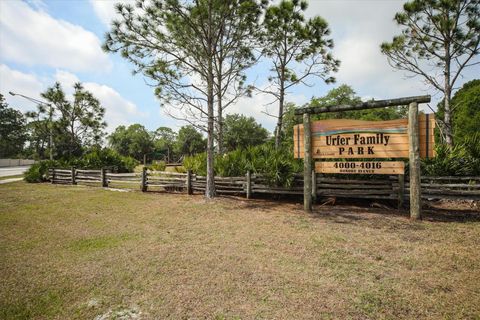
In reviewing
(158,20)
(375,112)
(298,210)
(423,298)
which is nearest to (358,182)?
(298,210)

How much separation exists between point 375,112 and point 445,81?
126ft

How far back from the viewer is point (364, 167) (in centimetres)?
729

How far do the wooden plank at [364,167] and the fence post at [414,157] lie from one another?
13.9 inches

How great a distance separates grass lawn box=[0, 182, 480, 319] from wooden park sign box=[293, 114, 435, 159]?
66.8 inches

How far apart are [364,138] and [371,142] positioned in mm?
204

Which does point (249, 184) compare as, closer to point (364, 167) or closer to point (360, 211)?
point (360, 211)

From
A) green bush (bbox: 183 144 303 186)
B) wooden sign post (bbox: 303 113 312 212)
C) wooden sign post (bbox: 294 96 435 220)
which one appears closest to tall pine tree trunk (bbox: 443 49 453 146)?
wooden sign post (bbox: 294 96 435 220)

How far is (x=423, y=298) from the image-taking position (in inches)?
123

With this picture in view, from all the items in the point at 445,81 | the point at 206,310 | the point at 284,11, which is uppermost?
the point at 284,11

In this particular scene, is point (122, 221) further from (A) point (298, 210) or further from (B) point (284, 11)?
(B) point (284, 11)

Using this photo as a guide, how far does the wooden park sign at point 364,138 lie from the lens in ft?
21.5

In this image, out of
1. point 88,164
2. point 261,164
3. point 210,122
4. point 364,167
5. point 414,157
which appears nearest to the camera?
point 414,157

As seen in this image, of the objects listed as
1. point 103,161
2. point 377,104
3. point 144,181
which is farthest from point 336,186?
point 103,161

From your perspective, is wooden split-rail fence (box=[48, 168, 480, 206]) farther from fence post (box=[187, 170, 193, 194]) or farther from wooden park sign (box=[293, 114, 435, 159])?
wooden park sign (box=[293, 114, 435, 159])
